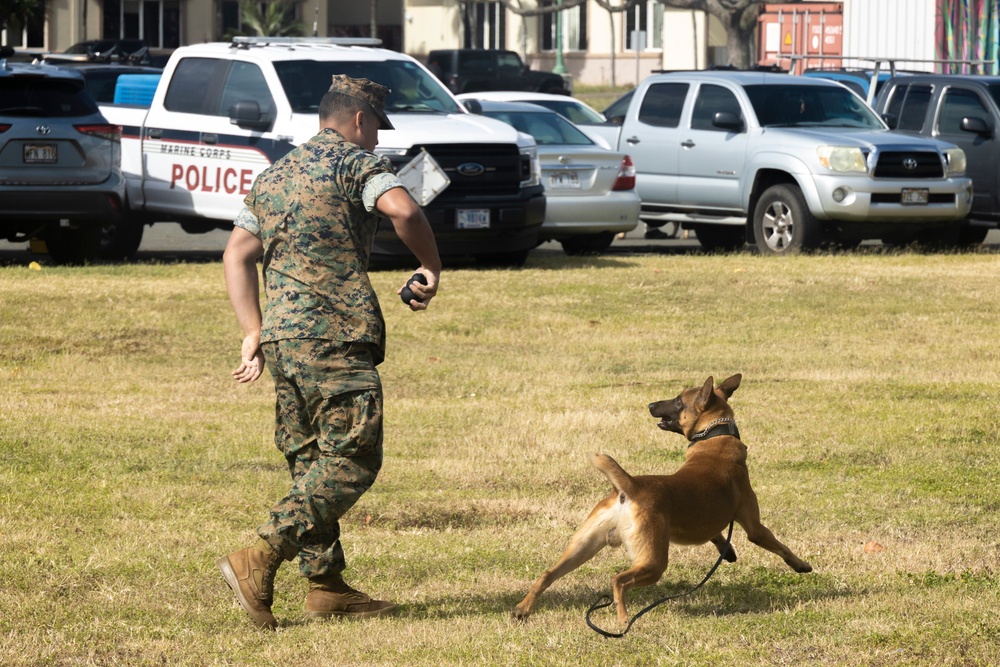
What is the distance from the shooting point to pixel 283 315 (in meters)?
4.84

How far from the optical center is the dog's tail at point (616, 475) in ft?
15.6

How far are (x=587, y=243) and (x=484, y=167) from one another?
100.0 inches

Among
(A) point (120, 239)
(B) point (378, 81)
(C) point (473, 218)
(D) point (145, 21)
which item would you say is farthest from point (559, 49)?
(C) point (473, 218)

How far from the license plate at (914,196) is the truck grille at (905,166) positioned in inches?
5.7

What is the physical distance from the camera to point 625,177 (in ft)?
50.1

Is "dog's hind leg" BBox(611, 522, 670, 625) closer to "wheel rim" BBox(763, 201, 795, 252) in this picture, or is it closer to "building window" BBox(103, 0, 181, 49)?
"wheel rim" BBox(763, 201, 795, 252)

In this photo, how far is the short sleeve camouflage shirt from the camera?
190 inches

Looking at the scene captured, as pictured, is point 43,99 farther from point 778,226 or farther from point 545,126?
point 778,226

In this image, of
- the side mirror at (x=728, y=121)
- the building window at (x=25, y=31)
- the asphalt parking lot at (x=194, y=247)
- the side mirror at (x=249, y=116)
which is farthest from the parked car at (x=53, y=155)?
the building window at (x=25, y=31)

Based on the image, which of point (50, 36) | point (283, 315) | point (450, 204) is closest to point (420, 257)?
point (283, 315)

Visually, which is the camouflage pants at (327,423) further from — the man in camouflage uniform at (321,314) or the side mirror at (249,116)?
the side mirror at (249,116)

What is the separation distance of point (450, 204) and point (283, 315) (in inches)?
335

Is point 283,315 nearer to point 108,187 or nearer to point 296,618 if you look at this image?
point 296,618

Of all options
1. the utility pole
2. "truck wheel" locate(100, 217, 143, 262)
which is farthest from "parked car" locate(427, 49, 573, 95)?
"truck wheel" locate(100, 217, 143, 262)
